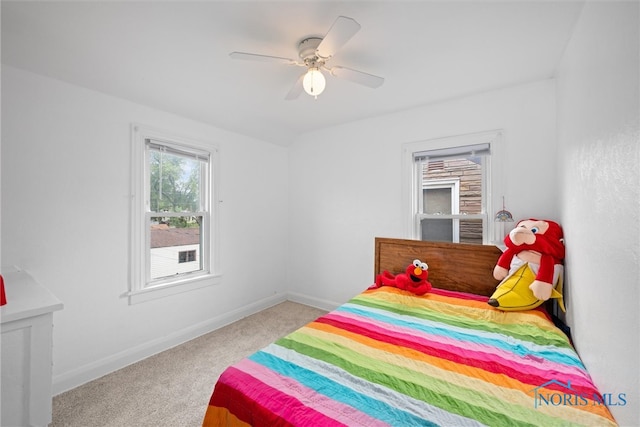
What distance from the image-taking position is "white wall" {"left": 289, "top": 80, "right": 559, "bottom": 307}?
226 cm

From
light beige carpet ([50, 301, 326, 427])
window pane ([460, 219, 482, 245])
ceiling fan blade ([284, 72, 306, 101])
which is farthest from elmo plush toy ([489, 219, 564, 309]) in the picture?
light beige carpet ([50, 301, 326, 427])

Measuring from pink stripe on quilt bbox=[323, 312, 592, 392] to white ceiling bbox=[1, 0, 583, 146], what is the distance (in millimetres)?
1816

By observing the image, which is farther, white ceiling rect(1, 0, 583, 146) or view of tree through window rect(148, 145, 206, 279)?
view of tree through window rect(148, 145, 206, 279)

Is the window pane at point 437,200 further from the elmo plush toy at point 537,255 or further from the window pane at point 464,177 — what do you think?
the elmo plush toy at point 537,255

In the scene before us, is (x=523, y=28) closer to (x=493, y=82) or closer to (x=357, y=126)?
(x=493, y=82)

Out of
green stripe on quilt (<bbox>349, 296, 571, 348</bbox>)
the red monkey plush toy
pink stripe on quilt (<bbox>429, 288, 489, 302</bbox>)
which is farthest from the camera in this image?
pink stripe on quilt (<bbox>429, 288, 489, 302</bbox>)

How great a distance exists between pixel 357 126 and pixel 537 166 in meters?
1.84

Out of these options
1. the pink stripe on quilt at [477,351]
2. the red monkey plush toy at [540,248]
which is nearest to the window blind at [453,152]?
the red monkey plush toy at [540,248]

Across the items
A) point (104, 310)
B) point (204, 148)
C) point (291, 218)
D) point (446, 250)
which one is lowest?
point (104, 310)

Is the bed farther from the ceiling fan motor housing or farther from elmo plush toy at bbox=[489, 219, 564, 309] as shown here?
the ceiling fan motor housing

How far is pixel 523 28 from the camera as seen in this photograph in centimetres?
156

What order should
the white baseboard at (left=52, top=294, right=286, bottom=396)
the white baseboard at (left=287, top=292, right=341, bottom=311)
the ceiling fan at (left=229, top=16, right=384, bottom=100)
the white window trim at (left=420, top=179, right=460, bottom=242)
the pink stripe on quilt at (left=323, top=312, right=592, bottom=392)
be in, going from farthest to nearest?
1. the white baseboard at (left=287, top=292, right=341, bottom=311)
2. the white window trim at (left=420, top=179, right=460, bottom=242)
3. the white baseboard at (left=52, top=294, right=286, bottom=396)
4. the ceiling fan at (left=229, top=16, right=384, bottom=100)
5. the pink stripe on quilt at (left=323, top=312, right=592, bottom=392)

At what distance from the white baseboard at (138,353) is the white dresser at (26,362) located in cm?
109

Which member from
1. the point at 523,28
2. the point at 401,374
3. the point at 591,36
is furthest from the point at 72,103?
the point at 591,36
